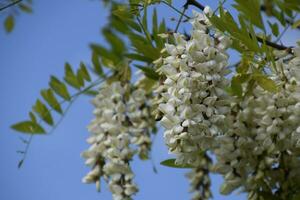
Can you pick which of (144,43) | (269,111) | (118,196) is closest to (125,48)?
(144,43)

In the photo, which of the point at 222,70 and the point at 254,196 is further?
the point at 254,196

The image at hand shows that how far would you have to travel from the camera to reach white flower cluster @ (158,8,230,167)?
3.53 feet

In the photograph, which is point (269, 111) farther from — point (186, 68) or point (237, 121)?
point (186, 68)

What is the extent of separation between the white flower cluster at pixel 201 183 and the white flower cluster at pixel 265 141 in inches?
21.0

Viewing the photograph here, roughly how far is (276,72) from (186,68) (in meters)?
0.24

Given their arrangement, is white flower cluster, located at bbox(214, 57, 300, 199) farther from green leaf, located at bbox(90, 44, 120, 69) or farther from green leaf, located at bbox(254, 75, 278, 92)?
green leaf, located at bbox(90, 44, 120, 69)

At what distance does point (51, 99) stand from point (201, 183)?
2.33 feet

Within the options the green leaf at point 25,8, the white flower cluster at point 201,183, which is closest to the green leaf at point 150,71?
the white flower cluster at point 201,183

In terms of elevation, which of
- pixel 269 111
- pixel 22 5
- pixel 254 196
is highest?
pixel 22 5

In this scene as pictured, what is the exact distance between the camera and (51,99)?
5.44ft

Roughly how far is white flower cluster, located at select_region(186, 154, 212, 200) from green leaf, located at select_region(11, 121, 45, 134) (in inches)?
26.9

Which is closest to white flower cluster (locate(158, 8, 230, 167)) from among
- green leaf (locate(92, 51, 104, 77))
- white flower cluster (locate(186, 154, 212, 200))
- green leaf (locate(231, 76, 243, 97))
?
A: green leaf (locate(231, 76, 243, 97))

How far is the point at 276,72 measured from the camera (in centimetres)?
120

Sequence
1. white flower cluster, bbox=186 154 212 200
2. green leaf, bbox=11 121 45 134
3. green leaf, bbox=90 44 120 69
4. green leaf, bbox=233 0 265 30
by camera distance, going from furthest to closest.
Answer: white flower cluster, bbox=186 154 212 200
green leaf, bbox=90 44 120 69
green leaf, bbox=11 121 45 134
green leaf, bbox=233 0 265 30
